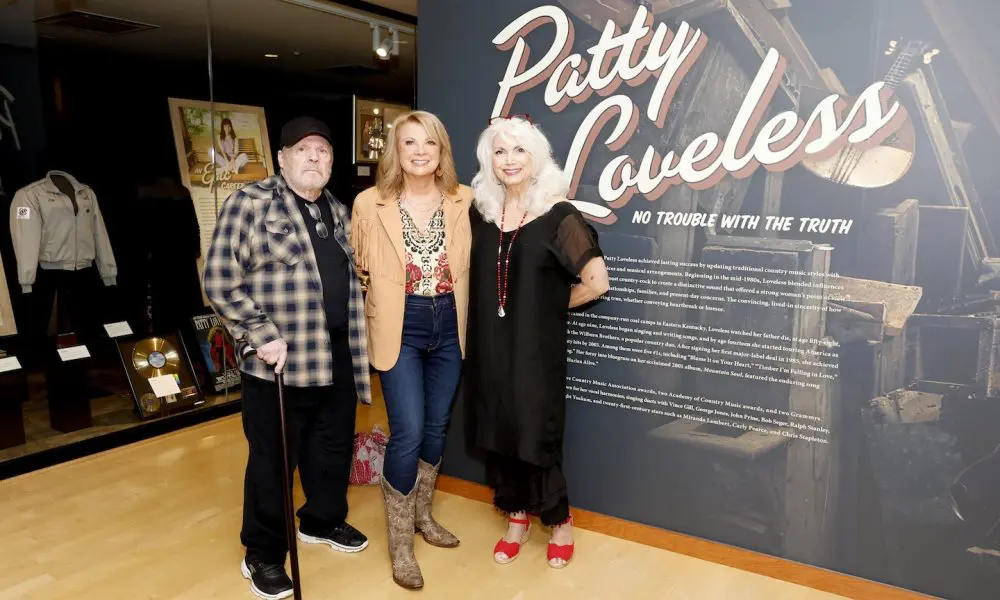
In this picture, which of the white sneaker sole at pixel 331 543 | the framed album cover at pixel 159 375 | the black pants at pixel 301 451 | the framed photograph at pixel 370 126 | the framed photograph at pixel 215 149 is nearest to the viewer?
the black pants at pixel 301 451

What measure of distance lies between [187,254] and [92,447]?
122 centimetres

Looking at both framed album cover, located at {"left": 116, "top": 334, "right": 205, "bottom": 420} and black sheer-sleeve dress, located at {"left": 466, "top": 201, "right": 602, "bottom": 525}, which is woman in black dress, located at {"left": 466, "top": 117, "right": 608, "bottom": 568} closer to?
black sheer-sleeve dress, located at {"left": 466, "top": 201, "right": 602, "bottom": 525}

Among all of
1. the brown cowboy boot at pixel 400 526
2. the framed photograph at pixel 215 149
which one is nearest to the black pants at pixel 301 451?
the brown cowboy boot at pixel 400 526

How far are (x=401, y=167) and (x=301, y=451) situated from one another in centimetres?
108

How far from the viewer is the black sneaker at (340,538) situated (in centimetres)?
277

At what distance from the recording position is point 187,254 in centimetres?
439

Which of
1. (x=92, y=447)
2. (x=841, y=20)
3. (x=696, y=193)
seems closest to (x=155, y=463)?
(x=92, y=447)

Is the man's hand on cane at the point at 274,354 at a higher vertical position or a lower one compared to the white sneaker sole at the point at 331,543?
higher

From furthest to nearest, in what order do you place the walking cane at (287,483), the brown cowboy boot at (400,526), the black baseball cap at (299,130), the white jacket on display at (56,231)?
the white jacket on display at (56,231) < the brown cowboy boot at (400,526) < the black baseball cap at (299,130) < the walking cane at (287,483)

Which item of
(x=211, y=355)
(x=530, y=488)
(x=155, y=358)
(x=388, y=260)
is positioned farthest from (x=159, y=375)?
(x=530, y=488)

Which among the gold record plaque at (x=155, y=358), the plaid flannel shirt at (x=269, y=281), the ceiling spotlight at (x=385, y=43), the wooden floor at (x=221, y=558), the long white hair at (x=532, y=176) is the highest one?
the ceiling spotlight at (x=385, y=43)

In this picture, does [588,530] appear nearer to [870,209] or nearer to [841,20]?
[870,209]

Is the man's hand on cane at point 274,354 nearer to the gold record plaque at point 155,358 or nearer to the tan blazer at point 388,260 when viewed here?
the tan blazer at point 388,260

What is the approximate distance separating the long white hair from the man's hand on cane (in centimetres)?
81
